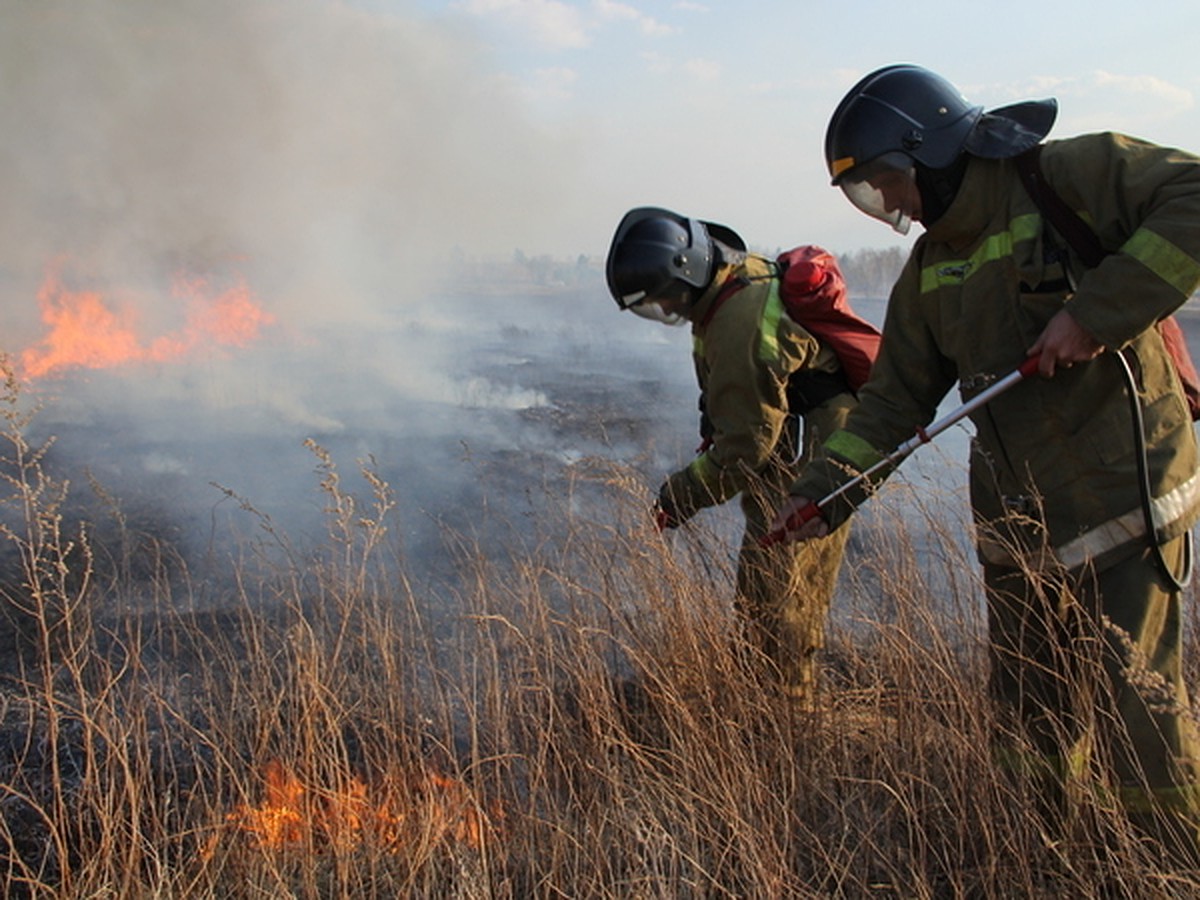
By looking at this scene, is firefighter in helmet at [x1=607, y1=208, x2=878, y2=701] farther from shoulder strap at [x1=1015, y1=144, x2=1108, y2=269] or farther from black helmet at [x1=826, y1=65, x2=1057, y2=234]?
shoulder strap at [x1=1015, y1=144, x2=1108, y2=269]

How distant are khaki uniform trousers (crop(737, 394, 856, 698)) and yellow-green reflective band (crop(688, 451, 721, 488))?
0.44 ft

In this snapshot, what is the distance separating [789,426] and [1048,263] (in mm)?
1441

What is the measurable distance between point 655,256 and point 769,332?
517mm

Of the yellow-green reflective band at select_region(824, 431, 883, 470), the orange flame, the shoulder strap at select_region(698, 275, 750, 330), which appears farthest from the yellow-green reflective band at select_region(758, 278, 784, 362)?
the orange flame

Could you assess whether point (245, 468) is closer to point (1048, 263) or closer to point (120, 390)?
point (120, 390)

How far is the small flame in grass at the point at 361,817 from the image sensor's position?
2.09m

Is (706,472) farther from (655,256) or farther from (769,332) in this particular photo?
(655,256)

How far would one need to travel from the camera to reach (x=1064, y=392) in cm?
203

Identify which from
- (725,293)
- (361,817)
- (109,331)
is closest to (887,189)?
(725,293)

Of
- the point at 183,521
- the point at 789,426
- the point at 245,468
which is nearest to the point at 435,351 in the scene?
the point at 245,468

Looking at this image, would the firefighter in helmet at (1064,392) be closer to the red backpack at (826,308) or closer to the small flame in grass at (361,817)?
the red backpack at (826,308)

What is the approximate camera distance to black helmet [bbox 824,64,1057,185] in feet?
6.82

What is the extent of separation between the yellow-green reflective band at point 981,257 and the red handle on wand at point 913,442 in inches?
10.9

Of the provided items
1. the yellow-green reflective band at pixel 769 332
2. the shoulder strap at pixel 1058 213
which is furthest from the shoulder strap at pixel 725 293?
the shoulder strap at pixel 1058 213
